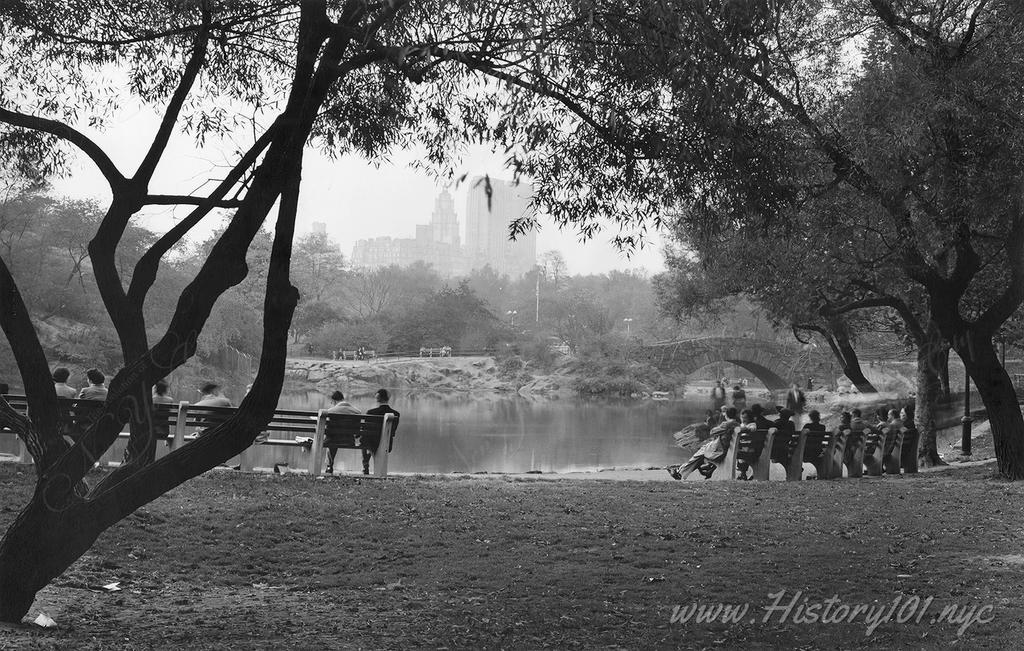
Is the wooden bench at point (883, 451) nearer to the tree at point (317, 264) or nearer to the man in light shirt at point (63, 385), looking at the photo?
the man in light shirt at point (63, 385)

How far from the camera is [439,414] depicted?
37.7 m

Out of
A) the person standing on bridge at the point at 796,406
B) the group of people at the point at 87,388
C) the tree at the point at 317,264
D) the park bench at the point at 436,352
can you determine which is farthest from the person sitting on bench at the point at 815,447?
the tree at the point at 317,264

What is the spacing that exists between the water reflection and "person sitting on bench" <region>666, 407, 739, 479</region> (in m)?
5.41

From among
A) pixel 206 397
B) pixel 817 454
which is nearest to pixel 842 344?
pixel 817 454

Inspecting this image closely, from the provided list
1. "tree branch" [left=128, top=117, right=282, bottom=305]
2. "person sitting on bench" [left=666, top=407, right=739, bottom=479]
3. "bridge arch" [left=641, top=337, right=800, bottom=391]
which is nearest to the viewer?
"tree branch" [left=128, top=117, right=282, bottom=305]

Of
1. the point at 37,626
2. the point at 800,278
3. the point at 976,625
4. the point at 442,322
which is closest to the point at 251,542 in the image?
the point at 37,626

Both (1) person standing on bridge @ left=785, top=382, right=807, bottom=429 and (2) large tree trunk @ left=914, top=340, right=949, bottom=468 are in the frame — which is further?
(1) person standing on bridge @ left=785, top=382, right=807, bottom=429

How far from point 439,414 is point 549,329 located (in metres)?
37.1

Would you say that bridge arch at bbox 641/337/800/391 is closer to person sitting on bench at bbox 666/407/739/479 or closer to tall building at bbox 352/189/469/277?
person sitting on bench at bbox 666/407/739/479

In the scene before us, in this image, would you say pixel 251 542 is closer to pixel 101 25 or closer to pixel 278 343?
pixel 278 343

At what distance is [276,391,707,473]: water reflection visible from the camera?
21.2 meters

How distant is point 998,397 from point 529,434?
18448 mm

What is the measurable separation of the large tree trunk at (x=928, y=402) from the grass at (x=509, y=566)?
6888mm

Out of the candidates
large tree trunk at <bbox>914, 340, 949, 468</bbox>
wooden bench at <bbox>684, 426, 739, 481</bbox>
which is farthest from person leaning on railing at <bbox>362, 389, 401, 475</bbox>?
large tree trunk at <bbox>914, 340, 949, 468</bbox>
